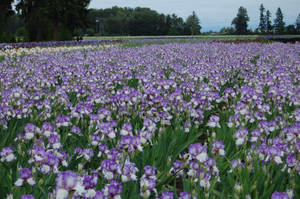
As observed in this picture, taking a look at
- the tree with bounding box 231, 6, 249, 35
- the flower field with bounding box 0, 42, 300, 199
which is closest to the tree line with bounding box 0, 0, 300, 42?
the tree with bounding box 231, 6, 249, 35

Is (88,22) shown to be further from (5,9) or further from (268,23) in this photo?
(268,23)

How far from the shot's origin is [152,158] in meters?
3.09

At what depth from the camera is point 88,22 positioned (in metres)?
47.8

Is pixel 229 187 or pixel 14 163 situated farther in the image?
pixel 14 163

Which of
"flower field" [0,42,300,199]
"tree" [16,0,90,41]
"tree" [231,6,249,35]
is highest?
"tree" [231,6,249,35]

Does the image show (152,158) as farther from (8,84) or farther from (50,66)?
(50,66)

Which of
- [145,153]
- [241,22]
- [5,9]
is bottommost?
[145,153]

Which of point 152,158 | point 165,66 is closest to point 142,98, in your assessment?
point 152,158

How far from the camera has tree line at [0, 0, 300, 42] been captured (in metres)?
32.7

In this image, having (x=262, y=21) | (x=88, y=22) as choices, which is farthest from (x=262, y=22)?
(x=88, y=22)

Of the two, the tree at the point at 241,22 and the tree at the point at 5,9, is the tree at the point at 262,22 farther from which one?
the tree at the point at 5,9

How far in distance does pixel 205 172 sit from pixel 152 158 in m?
0.86

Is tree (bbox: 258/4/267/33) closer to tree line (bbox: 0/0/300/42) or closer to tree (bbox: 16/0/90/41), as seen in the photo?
tree line (bbox: 0/0/300/42)

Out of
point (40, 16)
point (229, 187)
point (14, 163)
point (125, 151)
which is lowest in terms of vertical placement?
point (229, 187)
